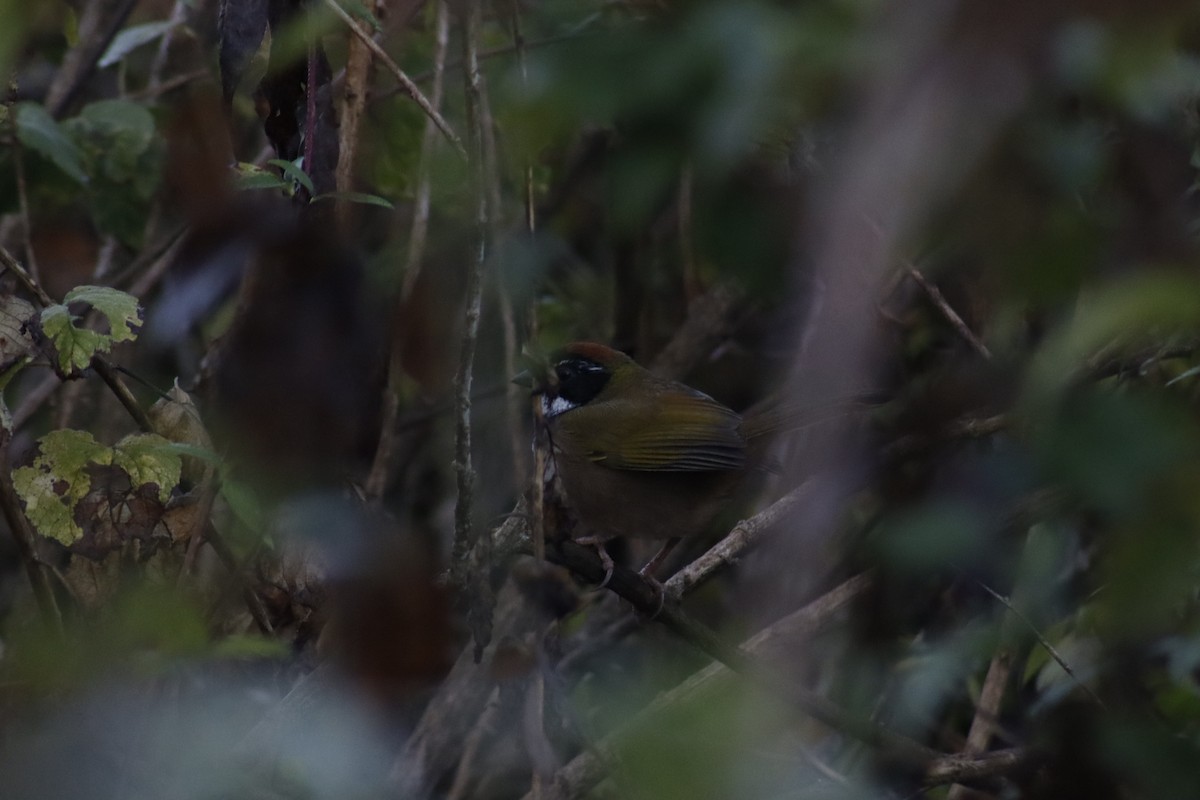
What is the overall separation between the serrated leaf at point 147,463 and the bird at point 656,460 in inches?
55.2

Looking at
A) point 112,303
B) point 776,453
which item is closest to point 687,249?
point 776,453

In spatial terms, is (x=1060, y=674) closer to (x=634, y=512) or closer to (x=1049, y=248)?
(x=634, y=512)

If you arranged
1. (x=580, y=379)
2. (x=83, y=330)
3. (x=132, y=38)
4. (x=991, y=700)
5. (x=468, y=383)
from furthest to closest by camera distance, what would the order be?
(x=580, y=379), (x=132, y=38), (x=991, y=700), (x=83, y=330), (x=468, y=383)

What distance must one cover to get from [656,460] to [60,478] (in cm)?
203

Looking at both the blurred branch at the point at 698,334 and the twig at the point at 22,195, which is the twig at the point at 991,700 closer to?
the blurred branch at the point at 698,334

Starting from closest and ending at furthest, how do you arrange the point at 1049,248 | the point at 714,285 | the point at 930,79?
1. the point at 930,79
2. the point at 1049,248
3. the point at 714,285

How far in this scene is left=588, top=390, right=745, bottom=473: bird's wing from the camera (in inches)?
168

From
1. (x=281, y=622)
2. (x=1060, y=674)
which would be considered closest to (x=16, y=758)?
(x=281, y=622)

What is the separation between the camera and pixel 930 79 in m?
1.02

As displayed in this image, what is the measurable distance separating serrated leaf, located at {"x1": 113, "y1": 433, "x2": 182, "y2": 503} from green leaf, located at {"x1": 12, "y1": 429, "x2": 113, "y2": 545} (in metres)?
0.03

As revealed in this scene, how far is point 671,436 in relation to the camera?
4406 mm

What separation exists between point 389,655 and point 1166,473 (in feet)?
2.64

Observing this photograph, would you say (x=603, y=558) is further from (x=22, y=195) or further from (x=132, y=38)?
(x=132, y=38)

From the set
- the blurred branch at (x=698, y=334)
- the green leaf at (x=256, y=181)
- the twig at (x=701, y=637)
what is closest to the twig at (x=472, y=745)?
the twig at (x=701, y=637)
